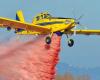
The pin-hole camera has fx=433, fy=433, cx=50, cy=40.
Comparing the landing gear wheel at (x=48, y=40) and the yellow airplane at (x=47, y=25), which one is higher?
the yellow airplane at (x=47, y=25)

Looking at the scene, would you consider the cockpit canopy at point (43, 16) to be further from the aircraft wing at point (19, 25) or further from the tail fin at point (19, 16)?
the tail fin at point (19, 16)

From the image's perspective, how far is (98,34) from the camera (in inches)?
2724

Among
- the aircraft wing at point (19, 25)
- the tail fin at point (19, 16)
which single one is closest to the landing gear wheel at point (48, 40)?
the aircraft wing at point (19, 25)

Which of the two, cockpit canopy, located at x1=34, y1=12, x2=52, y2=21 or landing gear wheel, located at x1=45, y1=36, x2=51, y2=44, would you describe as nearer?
landing gear wheel, located at x1=45, y1=36, x2=51, y2=44

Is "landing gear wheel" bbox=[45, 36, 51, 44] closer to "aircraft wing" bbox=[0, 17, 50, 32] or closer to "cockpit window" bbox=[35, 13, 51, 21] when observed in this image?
"aircraft wing" bbox=[0, 17, 50, 32]

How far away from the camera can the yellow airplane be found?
58781 millimetres

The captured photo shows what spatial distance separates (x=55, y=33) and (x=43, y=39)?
108 inches

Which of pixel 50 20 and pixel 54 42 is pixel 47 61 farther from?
pixel 50 20

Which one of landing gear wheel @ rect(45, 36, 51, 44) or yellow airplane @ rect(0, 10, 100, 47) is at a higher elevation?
yellow airplane @ rect(0, 10, 100, 47)

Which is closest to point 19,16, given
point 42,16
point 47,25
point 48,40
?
point 42,16

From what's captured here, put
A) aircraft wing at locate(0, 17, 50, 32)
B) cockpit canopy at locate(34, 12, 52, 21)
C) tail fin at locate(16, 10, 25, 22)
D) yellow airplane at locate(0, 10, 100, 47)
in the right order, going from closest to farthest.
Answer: yellow airplane at locate(0, 10, 100, 47)
aircraft wing at locate(0, 17, 50, 32)
cockpit canopy at locate(34, 12, 52, 21)
tail fin at locate(16, 10, 25, 22)

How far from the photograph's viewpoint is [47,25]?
61.4 meters

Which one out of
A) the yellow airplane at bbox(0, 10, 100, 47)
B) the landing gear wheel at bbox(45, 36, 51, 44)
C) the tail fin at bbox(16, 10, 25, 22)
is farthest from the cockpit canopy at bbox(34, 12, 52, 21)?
the tail fin at bbox(16, 10, 25, 22)

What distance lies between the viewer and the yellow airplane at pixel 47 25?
5878 cm
